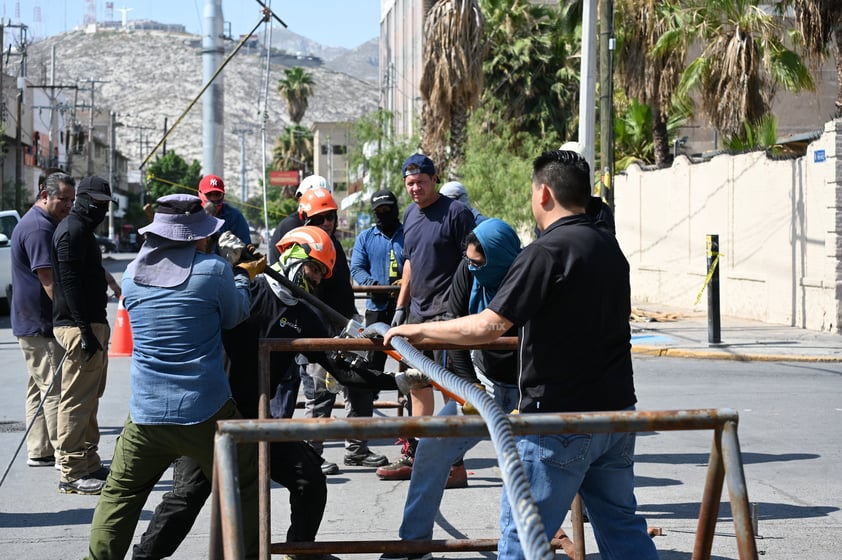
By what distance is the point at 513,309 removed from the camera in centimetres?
371

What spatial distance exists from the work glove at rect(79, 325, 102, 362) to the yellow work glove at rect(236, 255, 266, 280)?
8.24 feet

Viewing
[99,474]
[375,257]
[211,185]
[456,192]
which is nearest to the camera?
[99,474]

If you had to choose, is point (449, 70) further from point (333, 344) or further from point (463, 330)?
point (463, 330)

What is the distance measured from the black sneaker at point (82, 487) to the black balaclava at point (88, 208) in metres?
1.62

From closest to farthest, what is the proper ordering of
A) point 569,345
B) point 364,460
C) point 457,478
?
point 569,345 → point 457,478 → point 364,460

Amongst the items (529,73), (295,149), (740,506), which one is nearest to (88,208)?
(740,506)

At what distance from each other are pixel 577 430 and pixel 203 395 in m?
1.91

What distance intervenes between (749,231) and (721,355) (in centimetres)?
566

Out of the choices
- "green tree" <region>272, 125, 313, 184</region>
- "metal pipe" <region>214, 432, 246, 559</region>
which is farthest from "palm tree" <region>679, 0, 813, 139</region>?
"green tree" <region>272, 125, 313, 184</region>

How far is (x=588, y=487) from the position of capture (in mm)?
3967

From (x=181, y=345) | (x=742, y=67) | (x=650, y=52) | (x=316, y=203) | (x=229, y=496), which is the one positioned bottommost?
(x=229, y=496)

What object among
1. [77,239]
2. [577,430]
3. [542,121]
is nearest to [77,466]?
[77,239]

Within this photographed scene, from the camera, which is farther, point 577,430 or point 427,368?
point 427,368

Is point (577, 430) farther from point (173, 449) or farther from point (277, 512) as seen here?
point (277, 512)
